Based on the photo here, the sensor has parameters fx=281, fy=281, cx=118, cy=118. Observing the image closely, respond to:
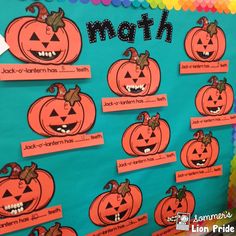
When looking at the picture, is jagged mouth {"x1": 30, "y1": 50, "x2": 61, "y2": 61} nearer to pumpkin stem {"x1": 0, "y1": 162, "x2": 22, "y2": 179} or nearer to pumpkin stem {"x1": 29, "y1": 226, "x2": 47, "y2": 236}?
pumpkin stem {"x1": 0, "y1": 162, "x2": 22, "y2": 179}

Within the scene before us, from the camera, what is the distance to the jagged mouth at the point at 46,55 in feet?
2.43

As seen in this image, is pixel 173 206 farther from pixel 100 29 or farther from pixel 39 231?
pixel 100 29

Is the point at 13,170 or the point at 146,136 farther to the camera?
the point at 146,136

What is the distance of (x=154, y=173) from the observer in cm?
98

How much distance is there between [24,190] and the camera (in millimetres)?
781

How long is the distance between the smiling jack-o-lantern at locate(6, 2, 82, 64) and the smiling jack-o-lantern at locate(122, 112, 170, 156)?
301 millimetres

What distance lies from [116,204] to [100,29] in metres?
0.56

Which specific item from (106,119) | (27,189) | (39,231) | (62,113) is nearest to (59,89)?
(62,113)

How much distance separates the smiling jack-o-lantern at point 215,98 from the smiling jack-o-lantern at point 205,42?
0.29 feet

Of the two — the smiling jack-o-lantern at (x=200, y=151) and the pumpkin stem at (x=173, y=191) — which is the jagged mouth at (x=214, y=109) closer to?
the smiling jack-o-lantern at (x=200, y=151)

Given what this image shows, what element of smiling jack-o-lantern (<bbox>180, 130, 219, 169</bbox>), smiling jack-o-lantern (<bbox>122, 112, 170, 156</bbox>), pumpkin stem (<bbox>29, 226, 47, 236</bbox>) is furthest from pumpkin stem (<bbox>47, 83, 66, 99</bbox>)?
smiling jack-o-lantern (<bbox>180, 130, 219, 169</bbox>)

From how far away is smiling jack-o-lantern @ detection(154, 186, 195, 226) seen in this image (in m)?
1.03

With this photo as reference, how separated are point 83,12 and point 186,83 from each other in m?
0.43

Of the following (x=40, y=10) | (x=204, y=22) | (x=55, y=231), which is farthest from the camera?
(x=204, y=22)
